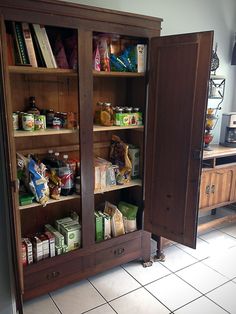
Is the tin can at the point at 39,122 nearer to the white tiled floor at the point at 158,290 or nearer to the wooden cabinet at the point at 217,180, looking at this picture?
the white tiled floor at the point at 158,290

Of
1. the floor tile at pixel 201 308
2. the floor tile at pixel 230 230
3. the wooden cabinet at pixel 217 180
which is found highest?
the wooden cabinet at pixel 217 180

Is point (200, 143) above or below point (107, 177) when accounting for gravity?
above

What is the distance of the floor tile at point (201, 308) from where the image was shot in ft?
5.97

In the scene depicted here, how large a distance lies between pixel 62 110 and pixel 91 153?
0.42 m

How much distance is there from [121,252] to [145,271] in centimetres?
26

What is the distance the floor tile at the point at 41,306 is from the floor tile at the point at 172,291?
67 cm

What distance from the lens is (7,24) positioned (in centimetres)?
158

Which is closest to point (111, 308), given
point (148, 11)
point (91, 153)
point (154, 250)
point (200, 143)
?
point (154, 250)

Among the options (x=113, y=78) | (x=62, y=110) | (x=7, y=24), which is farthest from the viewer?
(x=113, y=78)

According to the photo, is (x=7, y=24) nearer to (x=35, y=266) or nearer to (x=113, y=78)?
(x=113, y=78)

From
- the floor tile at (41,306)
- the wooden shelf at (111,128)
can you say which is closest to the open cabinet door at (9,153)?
the floor tile at (41,306)

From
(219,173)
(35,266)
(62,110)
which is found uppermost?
(62,110)

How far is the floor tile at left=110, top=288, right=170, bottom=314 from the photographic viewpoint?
182cm

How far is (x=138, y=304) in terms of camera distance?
187cm
